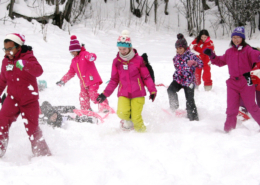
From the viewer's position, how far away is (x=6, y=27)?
1139cm

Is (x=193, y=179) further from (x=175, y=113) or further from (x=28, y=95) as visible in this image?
(x=175, y=113)

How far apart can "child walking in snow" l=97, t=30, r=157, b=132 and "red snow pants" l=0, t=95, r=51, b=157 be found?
Result: 1038 mm

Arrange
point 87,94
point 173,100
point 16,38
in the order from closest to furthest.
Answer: point 16,38 → point 173,100 → point 87,94

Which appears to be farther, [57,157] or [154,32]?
[154,32]

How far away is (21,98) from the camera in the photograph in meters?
3.15

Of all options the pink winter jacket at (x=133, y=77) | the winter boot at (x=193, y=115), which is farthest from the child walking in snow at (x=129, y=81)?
the winter boot at (x=193, y=115)

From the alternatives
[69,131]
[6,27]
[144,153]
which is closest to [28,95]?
[69,131]

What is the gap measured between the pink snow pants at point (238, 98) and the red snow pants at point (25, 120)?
272 centimetres

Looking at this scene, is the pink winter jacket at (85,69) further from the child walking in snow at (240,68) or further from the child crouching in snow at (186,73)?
the child walking in snow at (240,68)

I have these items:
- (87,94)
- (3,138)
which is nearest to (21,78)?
(3,138)

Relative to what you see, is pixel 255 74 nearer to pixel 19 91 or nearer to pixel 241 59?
pixel 241 59

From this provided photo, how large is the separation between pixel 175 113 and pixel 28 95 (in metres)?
3.00

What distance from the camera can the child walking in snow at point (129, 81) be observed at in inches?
153

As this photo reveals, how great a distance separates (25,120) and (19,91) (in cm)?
37
